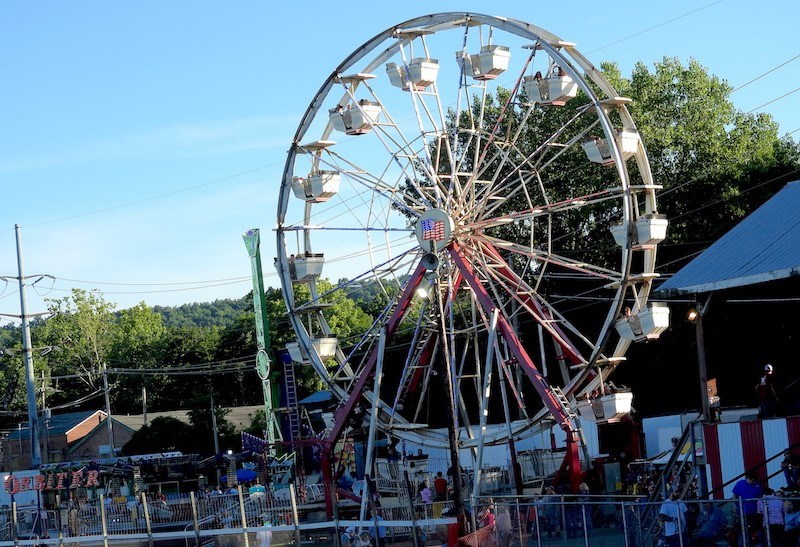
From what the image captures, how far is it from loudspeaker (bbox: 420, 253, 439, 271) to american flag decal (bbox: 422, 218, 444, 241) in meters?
0.79

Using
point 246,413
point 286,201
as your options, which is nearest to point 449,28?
point 286,201

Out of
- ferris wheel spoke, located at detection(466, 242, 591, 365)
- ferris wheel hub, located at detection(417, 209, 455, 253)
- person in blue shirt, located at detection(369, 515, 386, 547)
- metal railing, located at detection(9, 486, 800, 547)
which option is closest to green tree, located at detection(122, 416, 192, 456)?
metal railing, located at detection(9, 486, 800, 547)

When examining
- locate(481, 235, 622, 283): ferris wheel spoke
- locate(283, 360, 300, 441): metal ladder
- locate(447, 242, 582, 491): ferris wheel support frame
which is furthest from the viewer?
locate(283, 360, 300, 441): metal ladder

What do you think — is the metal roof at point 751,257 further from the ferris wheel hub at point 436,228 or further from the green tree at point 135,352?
the green tree at point 135,352

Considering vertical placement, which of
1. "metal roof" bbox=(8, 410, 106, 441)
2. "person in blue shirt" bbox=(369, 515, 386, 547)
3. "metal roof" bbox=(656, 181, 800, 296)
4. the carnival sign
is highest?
"metal roof" bbox=(656, 181, 800, 296)

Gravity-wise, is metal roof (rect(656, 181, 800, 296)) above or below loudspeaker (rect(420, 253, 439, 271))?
below

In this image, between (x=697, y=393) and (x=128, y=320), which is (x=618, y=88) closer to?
(x=697, y=393)

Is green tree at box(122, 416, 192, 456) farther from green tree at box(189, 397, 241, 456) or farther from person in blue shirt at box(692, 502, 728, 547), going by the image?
person in blue shirt at box(692, 502, 728, 547)

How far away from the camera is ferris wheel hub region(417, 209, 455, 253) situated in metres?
33.2

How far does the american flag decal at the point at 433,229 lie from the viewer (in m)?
33.2

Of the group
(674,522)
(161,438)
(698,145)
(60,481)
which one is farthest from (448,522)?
(161,438)

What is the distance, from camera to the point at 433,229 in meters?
33.2

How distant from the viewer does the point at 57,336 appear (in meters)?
109

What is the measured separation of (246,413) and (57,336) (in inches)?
1176
